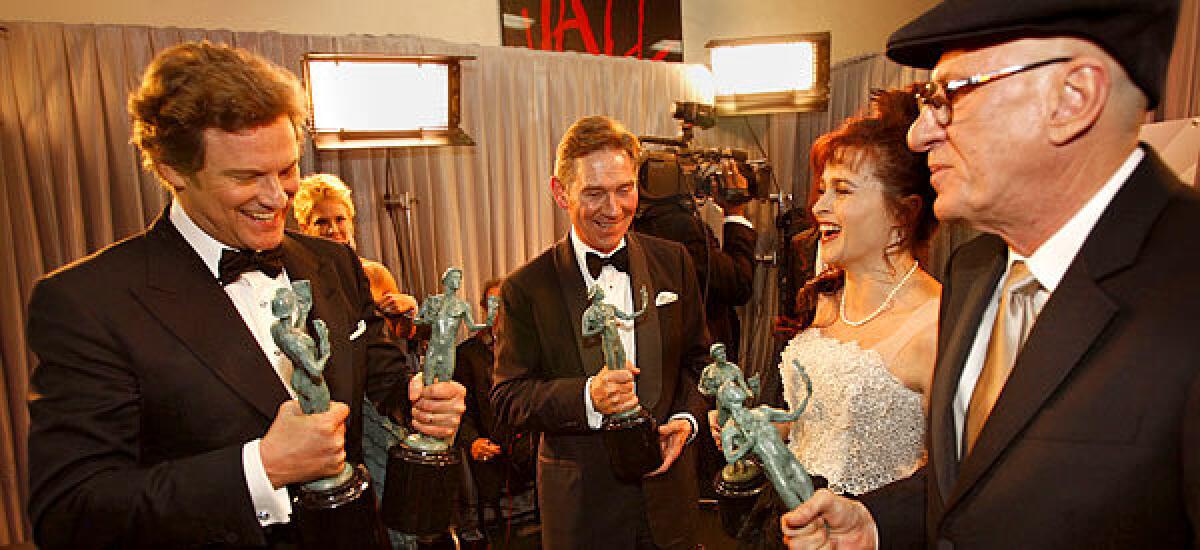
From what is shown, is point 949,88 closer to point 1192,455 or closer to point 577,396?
point 1192,455

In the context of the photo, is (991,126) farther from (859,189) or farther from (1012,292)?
(859,189)

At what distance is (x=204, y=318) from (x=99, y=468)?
13.9 inches

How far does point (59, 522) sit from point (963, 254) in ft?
6.40

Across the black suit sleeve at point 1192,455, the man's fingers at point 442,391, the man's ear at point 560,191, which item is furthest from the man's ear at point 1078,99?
the man's ear at point 560,191

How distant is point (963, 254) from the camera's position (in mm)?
1509

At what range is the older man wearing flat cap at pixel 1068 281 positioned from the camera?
3.17 ft

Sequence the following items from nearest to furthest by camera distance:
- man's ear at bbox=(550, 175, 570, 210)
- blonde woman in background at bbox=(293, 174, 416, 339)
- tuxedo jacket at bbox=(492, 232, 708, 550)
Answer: tuxedo jacket at bbox=(492, 232, 708, 550), man's ear at bbox=(550, 175, 570, 210), blonde woman in background at bbox=(293, 174, 416, 339)

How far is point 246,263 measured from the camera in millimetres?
1668

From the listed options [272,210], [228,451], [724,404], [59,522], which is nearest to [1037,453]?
[724,404]

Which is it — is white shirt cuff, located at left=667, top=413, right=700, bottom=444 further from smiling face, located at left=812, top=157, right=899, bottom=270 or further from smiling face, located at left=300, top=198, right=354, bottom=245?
smiling face, located at left=300, top=198, right=354, bottom=245

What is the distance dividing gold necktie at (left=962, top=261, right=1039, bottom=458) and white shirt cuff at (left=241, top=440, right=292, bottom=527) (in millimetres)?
1336

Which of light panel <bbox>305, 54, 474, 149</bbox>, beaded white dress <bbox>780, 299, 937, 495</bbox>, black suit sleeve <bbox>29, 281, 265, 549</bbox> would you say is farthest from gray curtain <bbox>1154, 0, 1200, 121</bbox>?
black suit sleeve <bbox>29, 281, 265, 549</bbox>

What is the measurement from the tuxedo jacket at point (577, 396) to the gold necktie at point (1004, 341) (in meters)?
1.24

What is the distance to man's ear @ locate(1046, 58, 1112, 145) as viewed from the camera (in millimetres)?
1061
